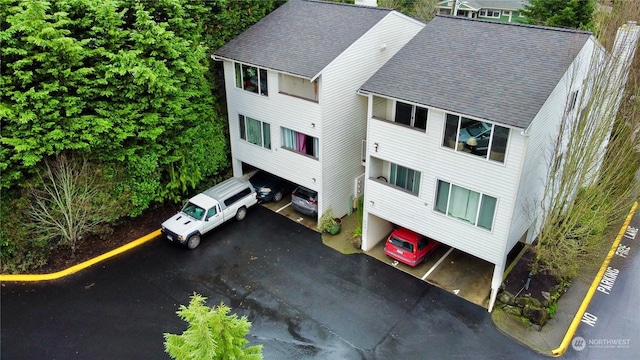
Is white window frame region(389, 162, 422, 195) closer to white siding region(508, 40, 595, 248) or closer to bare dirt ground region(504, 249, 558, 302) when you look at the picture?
white siding region(508, 40, 595, 248)

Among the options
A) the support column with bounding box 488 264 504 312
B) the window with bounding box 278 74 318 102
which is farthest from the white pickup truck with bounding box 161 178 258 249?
the support column with bounding box 488 264 504 312

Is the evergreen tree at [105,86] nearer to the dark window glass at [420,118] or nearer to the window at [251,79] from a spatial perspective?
the window at [251,79]

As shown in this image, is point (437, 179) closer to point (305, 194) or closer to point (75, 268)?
point (305, 194)

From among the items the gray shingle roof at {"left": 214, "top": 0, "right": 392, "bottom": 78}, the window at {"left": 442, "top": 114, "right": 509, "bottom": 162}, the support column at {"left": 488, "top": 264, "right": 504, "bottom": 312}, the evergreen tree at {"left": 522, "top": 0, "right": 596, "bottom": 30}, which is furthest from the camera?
the evergreen tree at {"left": 522, "top": 0, "right": 596, "bottom": 30}

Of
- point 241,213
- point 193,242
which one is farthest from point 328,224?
point 193,242

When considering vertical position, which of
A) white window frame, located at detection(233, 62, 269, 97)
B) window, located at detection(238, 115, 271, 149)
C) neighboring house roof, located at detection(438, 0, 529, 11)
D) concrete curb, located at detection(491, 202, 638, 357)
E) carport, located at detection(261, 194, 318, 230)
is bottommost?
carport, located at detection(261, 194, 318, 230)

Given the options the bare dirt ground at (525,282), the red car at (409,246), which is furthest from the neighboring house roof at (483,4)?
the bare dirt ground at (525,282)

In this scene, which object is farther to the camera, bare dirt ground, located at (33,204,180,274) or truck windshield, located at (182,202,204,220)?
truck windshield, located at (182,202,204,220)
